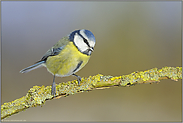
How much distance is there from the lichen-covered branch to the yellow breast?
17 cm

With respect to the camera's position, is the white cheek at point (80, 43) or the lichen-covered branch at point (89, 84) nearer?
the lichen-covered branch at point (89, 84)

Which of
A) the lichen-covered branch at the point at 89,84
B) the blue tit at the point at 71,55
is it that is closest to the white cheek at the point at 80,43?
the blue tit at the point at 71,55

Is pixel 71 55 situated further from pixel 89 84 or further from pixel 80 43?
pixel 89 84

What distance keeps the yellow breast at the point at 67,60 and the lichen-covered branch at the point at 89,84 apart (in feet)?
0.56

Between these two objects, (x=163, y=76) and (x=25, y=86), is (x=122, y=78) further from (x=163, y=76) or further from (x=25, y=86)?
(x=25, y=86)

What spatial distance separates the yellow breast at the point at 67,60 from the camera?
1034mm

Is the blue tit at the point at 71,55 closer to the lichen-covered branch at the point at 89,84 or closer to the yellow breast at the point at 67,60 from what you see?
the yellow breast at the point at 67,60

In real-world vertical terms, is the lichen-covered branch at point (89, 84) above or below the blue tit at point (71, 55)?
below

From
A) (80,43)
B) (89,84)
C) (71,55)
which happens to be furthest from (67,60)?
(89,84)

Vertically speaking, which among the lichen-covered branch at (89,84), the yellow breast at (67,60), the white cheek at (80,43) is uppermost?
the white cheek at (80,43)

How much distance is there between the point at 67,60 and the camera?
104 cm

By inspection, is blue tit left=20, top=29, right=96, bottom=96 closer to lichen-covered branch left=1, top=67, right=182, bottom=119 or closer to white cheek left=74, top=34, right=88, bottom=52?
white cheek left=74, top=34, right=88, bottom=52

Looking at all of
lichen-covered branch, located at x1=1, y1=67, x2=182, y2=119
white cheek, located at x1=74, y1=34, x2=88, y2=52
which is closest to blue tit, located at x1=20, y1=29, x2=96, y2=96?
white cheek, located at x1=74, y1=34, x2=88, y2=52

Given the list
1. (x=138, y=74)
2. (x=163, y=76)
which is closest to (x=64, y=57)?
(x=138, y=74)
